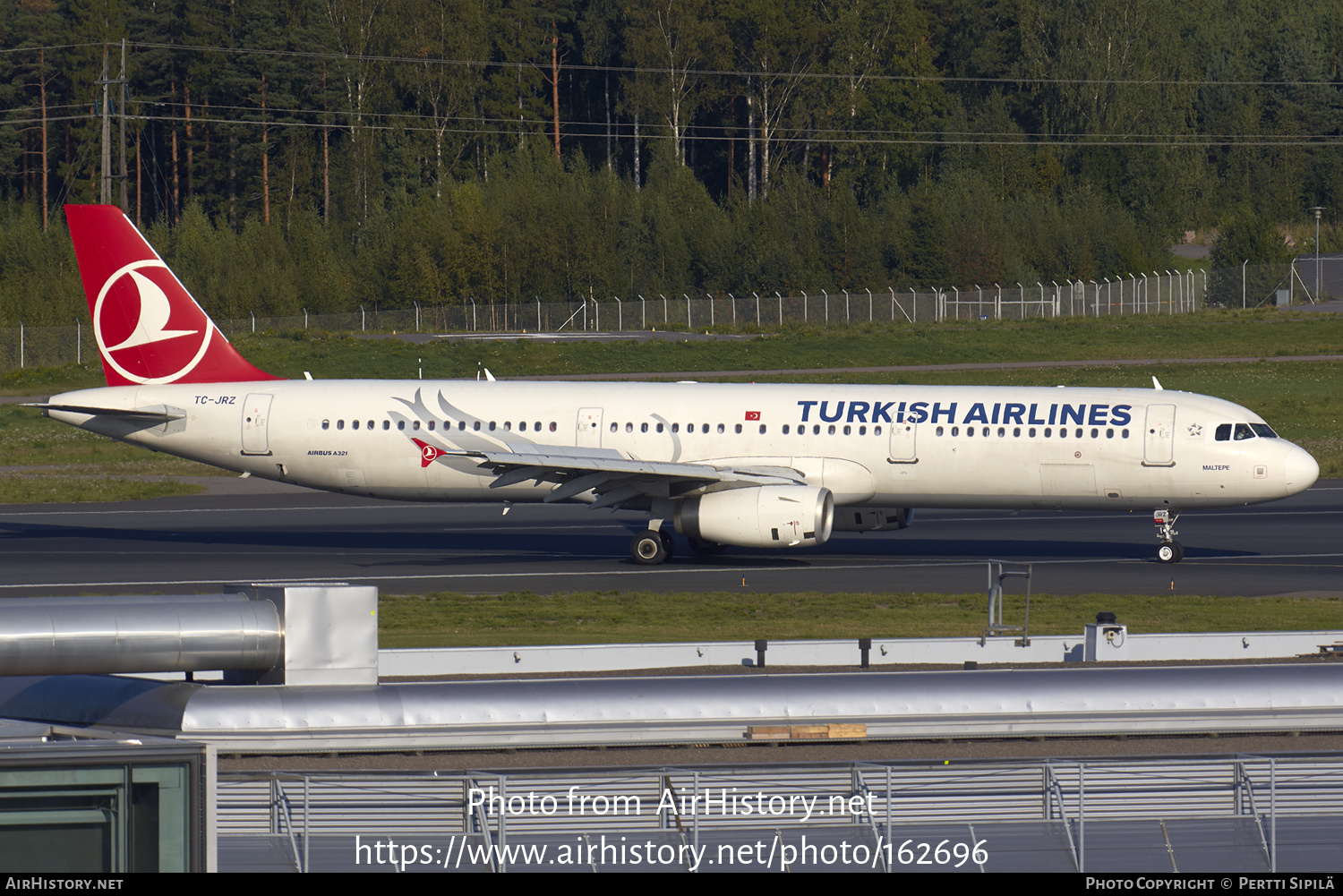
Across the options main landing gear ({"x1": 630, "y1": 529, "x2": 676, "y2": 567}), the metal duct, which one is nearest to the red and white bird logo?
main landing gear ({"x1": 630, "y1": 529, "x2": 676, "y2": 567})

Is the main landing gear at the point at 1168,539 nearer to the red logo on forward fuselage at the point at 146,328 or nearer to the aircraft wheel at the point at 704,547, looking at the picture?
the aircraft wheel at the point at 704,547

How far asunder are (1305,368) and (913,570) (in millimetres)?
51738

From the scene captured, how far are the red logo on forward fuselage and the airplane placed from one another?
0.04 m

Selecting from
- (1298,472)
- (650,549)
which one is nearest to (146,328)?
(650,549)

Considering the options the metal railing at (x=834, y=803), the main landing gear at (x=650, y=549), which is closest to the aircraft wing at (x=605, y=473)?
the main landing gear at (x=650, y=549)

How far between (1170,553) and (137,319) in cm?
2549

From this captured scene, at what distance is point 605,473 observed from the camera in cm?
3497

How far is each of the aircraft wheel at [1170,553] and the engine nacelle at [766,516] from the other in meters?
7.66

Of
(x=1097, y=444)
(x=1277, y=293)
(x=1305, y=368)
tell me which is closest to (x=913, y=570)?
(x=1097, y=444)

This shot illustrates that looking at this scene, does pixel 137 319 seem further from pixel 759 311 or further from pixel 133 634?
pixel 759 311

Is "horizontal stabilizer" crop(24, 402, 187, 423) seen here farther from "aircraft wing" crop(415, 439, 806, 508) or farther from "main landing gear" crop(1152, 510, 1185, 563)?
"main landing gear" crop(1152, 510, 1185, 563)

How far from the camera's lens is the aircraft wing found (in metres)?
34.5
